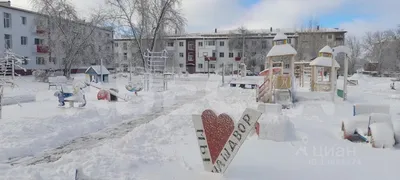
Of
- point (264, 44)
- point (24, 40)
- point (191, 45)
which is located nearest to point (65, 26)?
point (24, 40)

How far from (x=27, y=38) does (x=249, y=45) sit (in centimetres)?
3623

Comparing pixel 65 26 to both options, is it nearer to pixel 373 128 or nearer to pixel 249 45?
pixel 373 128

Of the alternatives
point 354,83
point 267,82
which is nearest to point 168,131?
point 267,82

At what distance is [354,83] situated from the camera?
2947 cm

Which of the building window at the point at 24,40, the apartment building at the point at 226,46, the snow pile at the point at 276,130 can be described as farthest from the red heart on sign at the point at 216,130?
the apartment building at the point at 226,46

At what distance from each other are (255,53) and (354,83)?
2993cm

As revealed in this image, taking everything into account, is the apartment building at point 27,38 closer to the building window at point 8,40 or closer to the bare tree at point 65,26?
the building window at point 8,40

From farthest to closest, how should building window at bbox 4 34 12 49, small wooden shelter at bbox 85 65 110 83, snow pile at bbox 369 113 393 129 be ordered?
building window at bbox 4 34 12 49, small wooden shelter at bbox 85 65 110 83, snow pile at bbox 369 113 393 129

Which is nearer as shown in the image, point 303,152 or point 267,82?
point 303,152

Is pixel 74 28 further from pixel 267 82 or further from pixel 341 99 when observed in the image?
pixel 341 99

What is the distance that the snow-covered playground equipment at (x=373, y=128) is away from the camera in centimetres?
677

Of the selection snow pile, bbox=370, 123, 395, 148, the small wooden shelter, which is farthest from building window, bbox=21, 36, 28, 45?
snow pile, bbox=370, 123, 395, 148

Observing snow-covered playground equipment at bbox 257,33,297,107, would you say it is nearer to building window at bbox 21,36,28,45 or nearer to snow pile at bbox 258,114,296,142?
snow pile at bbox 258,114,296,142

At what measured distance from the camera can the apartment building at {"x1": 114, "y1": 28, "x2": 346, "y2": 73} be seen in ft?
188
